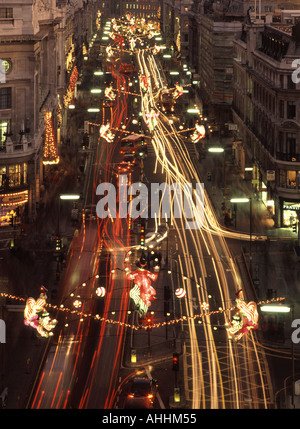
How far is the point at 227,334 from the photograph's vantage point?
59.8m

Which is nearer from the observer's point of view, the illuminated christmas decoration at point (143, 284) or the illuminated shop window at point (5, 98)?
the illuminated christmas decoration at point (143, 284)

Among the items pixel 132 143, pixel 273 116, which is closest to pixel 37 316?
pixel 273 116

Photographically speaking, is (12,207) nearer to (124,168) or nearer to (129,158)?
(124,168)

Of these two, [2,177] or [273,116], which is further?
[273,116]

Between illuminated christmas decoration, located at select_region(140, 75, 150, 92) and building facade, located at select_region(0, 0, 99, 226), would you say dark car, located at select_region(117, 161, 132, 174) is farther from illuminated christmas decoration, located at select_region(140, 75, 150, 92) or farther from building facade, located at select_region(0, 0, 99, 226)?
illuminated christmas decoration, located at select_region(140, 75, 150, 92)

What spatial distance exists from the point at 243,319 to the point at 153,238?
2605cm

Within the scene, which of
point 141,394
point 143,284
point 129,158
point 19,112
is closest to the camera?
point 141,394

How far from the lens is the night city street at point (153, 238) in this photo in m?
52.8

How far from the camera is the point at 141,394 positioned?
47.8m

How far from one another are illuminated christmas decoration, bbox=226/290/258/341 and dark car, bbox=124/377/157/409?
27.4 ft

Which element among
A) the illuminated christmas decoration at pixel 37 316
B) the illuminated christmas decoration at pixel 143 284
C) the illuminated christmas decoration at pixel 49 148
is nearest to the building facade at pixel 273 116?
the illuminated christmas decoration at pixel 49 148

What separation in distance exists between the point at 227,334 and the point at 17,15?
138ft

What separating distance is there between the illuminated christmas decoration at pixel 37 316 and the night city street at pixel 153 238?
0.42 feet

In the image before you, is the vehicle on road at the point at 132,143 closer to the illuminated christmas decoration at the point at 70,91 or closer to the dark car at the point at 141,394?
the illuminated christmas decoration at the point at 70,91
